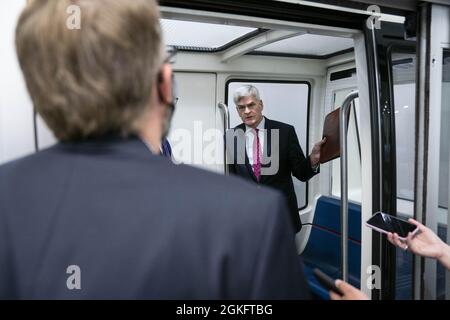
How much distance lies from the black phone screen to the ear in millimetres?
1226

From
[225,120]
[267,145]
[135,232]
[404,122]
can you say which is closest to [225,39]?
[225,120]

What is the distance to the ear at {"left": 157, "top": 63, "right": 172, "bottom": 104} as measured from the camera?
26.9 inches

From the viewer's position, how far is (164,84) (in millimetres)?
687

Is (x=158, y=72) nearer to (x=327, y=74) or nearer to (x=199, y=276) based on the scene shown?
(x=199, y=276)

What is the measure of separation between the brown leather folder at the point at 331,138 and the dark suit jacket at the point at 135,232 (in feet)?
6.66

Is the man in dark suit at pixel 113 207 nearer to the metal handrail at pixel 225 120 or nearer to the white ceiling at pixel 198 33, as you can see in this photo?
the white ceiling at pixel 198 33

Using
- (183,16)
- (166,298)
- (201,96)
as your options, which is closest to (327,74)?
(201,96)

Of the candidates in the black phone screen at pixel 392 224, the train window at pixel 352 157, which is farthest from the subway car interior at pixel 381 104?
the train window at pixel 352 157

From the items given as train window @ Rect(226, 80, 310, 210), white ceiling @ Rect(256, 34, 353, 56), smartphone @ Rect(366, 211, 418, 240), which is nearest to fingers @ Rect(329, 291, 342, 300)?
smartphone @ Rect(366, 211, 418, 240)

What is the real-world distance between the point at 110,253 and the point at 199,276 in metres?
0.15

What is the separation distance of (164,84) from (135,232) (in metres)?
0.29

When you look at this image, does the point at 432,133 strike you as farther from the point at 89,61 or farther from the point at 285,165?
the point at 285,165

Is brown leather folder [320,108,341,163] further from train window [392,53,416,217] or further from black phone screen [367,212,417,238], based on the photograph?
black phone screen [367,212,417,238]

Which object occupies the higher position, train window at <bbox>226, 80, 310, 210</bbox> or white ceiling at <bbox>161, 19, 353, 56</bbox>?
white ceiling at <bbox>161, 19, 353, 56</bbox>
